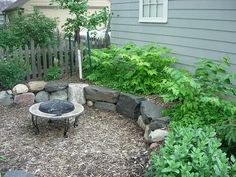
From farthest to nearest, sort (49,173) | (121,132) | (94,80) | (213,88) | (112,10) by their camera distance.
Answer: (112,10) < (94,80) < (121,132) < (213,88) < (49,173)

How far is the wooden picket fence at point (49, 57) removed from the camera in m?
7.33

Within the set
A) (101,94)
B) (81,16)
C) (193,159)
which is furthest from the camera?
(81,16)

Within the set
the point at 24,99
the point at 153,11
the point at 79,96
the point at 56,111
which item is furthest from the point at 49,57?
the point at 56,111

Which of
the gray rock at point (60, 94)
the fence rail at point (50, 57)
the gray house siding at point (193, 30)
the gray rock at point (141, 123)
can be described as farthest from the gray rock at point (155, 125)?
the fence rail at point (50, 57)

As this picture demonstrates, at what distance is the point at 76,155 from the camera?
463cm

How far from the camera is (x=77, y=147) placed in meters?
4.88

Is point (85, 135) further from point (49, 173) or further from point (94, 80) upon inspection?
point (94, 80)

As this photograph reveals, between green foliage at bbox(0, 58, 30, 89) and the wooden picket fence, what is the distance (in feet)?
1.00

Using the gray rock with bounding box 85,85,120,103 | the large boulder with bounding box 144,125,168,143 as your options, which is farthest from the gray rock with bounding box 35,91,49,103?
the large boulder with bounding box 144,125,168,143

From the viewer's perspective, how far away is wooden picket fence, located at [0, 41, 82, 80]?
24.0 ft

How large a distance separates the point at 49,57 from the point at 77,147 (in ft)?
11.0

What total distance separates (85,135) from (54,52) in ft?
10.0

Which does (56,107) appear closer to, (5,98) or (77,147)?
(77,147)

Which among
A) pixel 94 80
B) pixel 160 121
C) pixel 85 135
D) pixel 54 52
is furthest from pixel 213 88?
pixel 54 52
